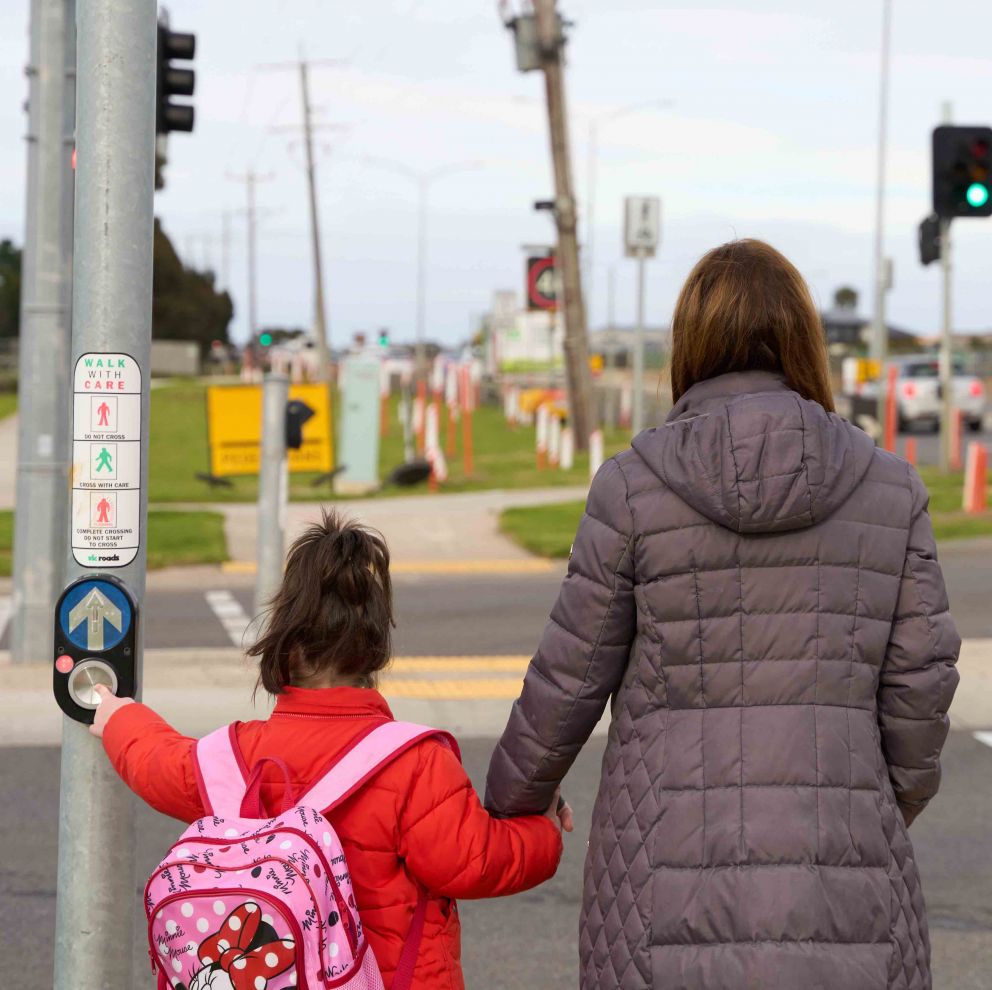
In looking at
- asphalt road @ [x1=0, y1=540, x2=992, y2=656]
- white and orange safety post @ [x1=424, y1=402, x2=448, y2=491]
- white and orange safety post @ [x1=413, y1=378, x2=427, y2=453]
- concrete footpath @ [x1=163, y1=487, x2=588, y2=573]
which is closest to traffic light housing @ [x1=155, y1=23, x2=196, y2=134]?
asphalt road @ [x1=0, y1=540, x2=992, y2=656]

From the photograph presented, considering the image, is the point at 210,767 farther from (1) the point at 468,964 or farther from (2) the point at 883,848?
(1) the point at 468,964

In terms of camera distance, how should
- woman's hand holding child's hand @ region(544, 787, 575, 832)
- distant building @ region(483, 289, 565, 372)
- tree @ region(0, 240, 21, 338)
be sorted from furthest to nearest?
tree @ region(0, 240, 21, 338)
distant building @ region(483, 289, 565, 372)
woman's hand holding child's hand @ region(544, 787, 575, 832)

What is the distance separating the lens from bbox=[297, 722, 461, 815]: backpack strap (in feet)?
8.73

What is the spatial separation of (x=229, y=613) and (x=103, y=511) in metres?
9.44

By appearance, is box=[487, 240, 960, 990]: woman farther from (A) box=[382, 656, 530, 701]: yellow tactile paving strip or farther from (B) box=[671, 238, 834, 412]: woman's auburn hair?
(A) box=[382, 656, 530, 701]: yellow tactile paving strip

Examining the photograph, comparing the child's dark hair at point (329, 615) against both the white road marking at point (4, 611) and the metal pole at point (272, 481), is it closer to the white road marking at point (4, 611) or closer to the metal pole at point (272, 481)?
the metal pole at point (272, 481)

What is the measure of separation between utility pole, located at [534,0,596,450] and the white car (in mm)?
10759

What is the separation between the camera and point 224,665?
9188mm

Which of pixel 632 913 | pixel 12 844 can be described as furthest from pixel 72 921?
pixel 12 844

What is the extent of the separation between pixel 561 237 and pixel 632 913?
87.7ft

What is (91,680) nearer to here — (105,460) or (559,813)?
(105,460)

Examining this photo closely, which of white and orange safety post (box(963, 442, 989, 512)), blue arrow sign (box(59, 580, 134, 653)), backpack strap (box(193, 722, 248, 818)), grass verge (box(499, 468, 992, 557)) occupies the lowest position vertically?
grass verge (box(499, 468, 992, 557))

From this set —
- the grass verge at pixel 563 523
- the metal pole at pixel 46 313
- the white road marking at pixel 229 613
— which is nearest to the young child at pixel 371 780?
the metal pole at pixel 46 313

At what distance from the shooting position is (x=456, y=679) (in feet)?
29.3
